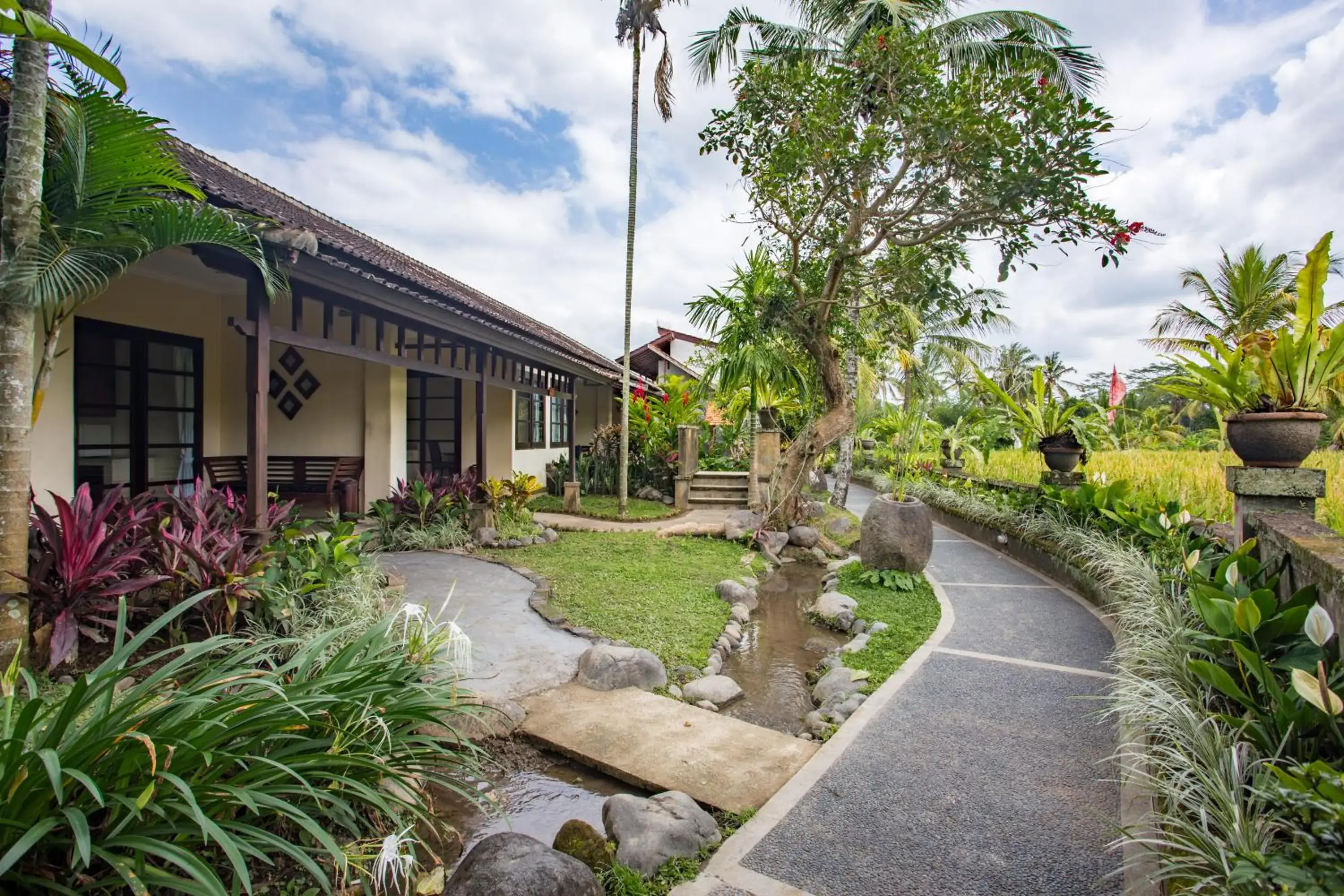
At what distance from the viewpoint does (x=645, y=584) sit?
6262 millimetres

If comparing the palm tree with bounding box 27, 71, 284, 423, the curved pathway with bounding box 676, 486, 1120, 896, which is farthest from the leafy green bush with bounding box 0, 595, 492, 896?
the palm tree with bounding box 27, 71, 284, 423

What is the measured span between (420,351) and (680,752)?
564 centimetres

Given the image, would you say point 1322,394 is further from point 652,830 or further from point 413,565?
point 413,565

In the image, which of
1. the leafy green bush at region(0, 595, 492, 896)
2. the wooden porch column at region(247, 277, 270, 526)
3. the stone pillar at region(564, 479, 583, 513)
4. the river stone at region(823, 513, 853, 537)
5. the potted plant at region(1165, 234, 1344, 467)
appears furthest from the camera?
the stone pillar at region(564, 479, 583, 513)

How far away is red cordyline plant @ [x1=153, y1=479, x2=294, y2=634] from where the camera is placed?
346 cm

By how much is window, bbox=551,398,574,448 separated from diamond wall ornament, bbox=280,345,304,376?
5.99 m

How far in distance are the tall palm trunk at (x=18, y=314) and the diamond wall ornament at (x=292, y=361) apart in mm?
6060

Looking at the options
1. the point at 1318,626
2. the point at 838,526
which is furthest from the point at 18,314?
the point at 838,526

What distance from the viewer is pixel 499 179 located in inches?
510

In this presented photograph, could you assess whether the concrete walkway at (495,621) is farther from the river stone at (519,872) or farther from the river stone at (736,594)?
the river stone at (736,594)

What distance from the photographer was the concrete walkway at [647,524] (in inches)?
364

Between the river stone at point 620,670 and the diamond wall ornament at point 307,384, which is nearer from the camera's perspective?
the river stone at point 620,670

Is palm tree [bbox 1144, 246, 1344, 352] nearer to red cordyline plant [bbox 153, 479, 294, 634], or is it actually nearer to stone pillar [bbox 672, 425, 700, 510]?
stone pillar [bbox 672, 425, 700, 510]

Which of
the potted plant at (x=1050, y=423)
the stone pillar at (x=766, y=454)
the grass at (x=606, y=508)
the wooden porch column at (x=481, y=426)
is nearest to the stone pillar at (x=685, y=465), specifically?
the grass at (x=606, y=508)
